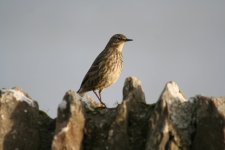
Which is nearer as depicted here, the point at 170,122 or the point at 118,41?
the point at 170,122

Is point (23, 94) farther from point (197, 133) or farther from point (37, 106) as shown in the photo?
point (197, 133)

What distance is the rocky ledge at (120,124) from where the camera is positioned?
16031 millimetres

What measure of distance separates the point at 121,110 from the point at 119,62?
7208 millimetres

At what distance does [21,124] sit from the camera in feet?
56.2

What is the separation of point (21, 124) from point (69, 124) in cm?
141

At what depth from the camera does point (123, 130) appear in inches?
644

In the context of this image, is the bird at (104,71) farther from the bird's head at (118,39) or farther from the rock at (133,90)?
the rock at (133,90)

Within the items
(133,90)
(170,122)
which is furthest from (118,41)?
(170,122)

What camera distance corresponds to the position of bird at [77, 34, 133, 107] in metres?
23.4

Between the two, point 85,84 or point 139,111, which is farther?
point 85,84

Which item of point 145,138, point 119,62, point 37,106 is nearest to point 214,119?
point 145,138

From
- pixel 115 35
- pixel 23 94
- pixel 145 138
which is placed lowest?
pixel 145 138

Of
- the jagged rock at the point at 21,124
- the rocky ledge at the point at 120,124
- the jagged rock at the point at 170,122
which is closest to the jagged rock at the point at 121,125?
the rocky ledge at the point at 120,124

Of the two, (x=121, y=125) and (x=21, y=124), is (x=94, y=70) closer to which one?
(x=21, y=124)
